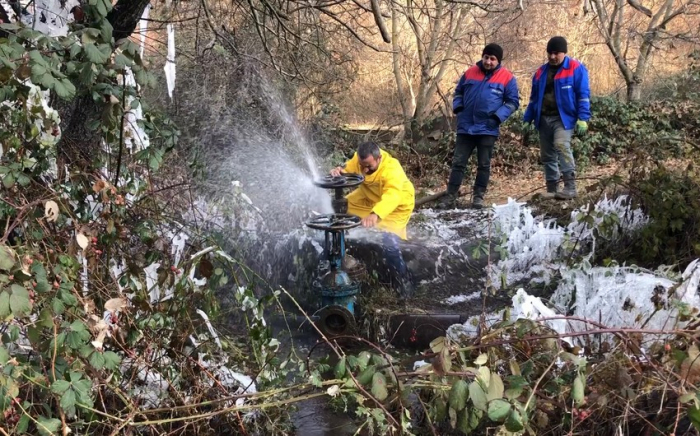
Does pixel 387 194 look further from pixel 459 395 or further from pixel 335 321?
pixel 459 395

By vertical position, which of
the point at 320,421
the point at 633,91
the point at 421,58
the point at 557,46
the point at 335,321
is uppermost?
the point at 421,58

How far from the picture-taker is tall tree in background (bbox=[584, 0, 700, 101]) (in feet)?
42.1

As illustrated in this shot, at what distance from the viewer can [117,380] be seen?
2885 mm

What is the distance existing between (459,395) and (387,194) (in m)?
3.65

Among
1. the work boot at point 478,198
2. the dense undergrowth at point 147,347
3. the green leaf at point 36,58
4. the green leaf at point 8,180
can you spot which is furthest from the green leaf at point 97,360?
the work boot at point 478,198

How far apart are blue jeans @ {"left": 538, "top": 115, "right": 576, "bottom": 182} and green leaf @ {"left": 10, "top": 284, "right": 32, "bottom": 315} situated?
271 inches

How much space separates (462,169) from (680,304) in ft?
18.3

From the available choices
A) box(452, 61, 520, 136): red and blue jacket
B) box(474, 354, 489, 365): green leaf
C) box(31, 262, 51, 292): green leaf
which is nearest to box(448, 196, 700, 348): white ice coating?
box(474, 354, 489, 365): green leaf

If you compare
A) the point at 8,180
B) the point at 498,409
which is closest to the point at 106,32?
the point at 8,180

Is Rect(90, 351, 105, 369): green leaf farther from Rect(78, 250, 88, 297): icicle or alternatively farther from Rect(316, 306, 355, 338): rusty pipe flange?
Rect(316, 306, 355, 338): rusty pipe flange

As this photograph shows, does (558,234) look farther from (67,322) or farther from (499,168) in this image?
(499,168)

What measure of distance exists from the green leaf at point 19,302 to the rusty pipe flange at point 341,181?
3.55m

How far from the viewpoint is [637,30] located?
13.7 metres

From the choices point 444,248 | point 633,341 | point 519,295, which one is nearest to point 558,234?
point 444,248
